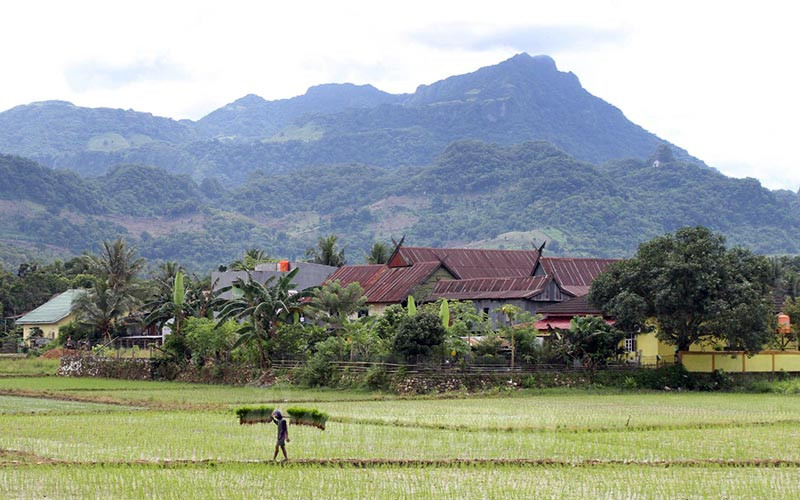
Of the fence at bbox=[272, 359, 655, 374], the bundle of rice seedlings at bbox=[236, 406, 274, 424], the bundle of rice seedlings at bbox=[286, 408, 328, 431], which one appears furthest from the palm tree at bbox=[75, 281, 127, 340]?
the bundle of rice seedlings at bbox=[286, 408, 328, 431]

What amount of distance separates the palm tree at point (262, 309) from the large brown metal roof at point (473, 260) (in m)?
15.5

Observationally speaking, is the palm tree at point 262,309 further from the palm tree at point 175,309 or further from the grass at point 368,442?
the grass at point 368,442

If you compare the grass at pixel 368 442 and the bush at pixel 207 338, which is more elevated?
the bush at pixel 207 338

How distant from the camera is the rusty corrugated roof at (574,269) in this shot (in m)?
57.9

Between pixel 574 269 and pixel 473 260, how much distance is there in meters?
6.09

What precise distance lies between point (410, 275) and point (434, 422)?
30896mm

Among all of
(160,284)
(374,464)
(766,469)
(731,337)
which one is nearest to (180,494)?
(374,464)

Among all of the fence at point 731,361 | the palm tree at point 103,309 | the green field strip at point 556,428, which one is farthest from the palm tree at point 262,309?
the green field strip at point 556,428

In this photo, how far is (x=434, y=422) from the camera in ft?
88.7

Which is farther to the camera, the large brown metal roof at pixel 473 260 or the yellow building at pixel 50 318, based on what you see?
the yellow building at pixel 50 318

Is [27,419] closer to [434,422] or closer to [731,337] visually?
[434,422]

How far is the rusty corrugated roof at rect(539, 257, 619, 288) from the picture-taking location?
57.9m

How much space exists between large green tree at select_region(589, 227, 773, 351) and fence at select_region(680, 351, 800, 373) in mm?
469

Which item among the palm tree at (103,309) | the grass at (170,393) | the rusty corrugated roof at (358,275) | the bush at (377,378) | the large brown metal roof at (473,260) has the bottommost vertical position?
the grass at (170,393)
